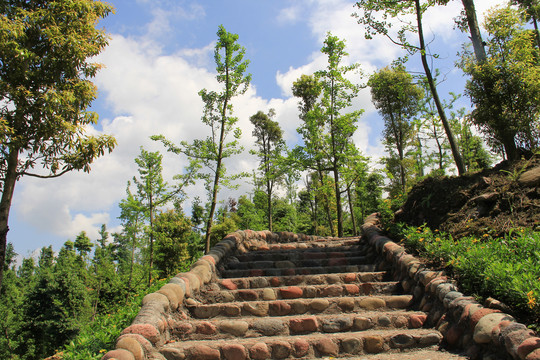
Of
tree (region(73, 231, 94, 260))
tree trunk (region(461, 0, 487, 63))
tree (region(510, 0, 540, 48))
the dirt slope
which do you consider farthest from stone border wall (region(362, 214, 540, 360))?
tree (region(73, 231, 94, 260))

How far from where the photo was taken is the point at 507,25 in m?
8.76

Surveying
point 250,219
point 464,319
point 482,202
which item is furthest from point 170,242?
point 464,319

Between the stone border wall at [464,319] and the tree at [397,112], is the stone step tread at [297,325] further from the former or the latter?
the tree at [397,112]

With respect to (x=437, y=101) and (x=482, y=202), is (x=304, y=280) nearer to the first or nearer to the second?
(x=482, y=202)

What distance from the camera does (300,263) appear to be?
21.5 ft

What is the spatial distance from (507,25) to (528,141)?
3.44 m

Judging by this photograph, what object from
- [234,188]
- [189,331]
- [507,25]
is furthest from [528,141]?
[234,188]

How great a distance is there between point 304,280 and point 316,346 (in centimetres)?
177

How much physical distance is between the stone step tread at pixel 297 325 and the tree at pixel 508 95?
5.31 metres

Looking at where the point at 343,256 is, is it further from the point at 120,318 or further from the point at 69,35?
the point at 69,35

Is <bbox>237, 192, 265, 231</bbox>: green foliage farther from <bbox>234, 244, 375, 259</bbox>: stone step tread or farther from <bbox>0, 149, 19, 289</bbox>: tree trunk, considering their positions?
<bbox>0, 149, 19, 289</bbox>: tree trunk

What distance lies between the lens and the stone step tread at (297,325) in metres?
3.98

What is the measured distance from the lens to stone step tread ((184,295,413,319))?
444 cm

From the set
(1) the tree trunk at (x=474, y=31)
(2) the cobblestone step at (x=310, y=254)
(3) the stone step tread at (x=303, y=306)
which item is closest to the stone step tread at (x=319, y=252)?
(2) the cobblestone step at (x=310, y=254)
